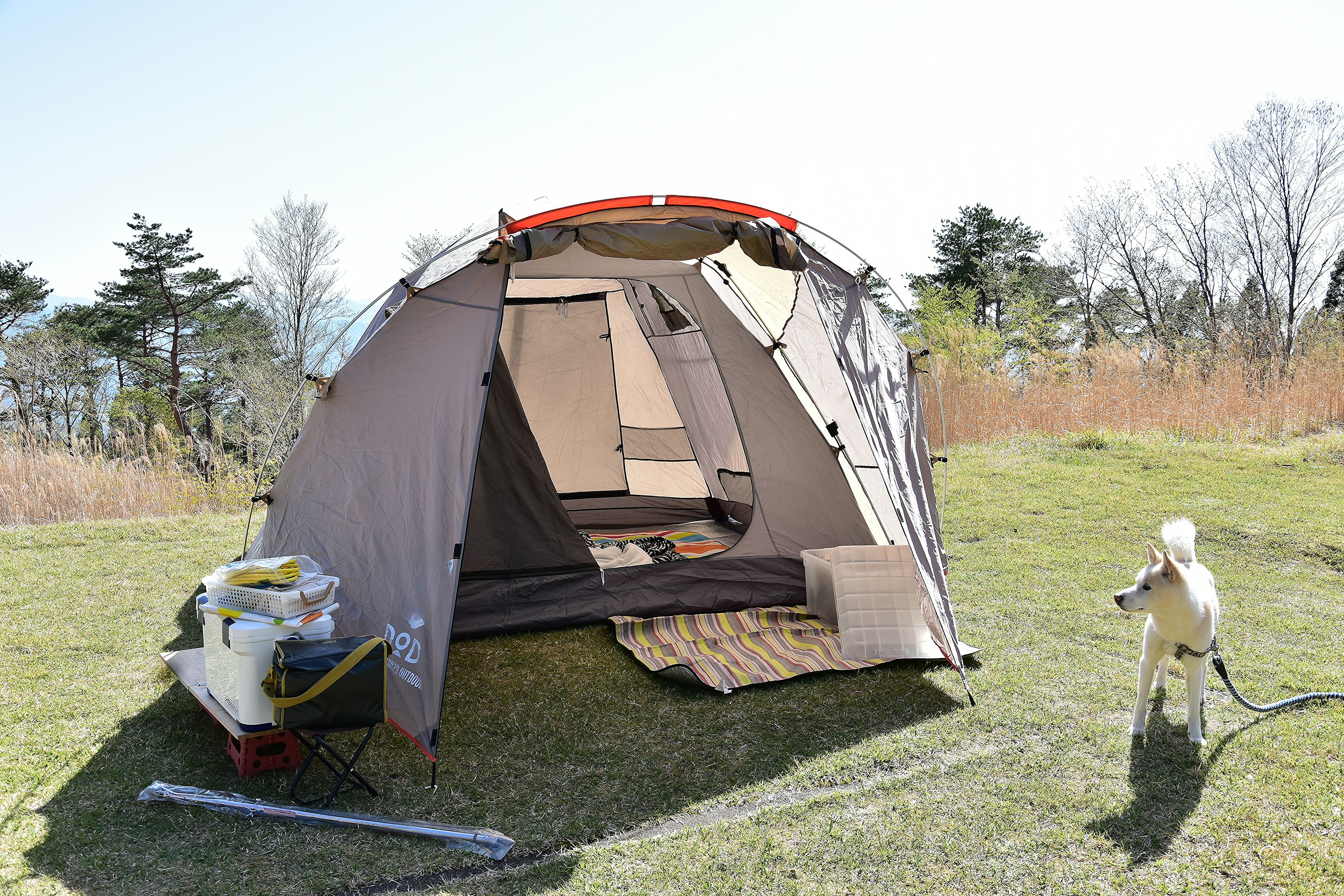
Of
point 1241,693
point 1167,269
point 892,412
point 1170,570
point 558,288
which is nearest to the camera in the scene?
point 1170,570

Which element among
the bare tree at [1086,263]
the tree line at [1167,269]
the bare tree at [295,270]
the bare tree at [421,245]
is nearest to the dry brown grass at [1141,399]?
the tree line at [1167,269]

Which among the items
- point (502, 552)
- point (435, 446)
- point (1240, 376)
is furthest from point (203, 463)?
point (1240, 376)

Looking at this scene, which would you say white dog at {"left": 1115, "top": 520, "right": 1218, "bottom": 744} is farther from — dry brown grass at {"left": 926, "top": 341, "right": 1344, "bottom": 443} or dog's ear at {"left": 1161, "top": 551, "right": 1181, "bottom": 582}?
dry brown grass at {"left": 926, "top": 341, "right": 1344, "bottom": 443}

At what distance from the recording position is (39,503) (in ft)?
19.1

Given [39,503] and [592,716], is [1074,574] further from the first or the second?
[39,503]

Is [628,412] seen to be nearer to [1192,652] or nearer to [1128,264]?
[1192,652]

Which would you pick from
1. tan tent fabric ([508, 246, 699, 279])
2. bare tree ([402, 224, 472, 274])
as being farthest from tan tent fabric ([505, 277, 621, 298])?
bare tree ([402, 224, 472, 274])

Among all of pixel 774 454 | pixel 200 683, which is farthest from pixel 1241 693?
pixel 200 683

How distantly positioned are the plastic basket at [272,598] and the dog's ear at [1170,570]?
235cm

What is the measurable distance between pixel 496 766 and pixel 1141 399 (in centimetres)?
759

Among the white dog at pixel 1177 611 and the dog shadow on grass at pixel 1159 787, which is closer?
the dog shadow on grass at pixel 1159 787

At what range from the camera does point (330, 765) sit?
2291 mm

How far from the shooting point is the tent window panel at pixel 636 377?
4.86 meters

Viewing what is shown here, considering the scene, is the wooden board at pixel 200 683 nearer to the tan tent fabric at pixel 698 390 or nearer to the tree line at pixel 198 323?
the tan tent fabric at pixel 698 390
